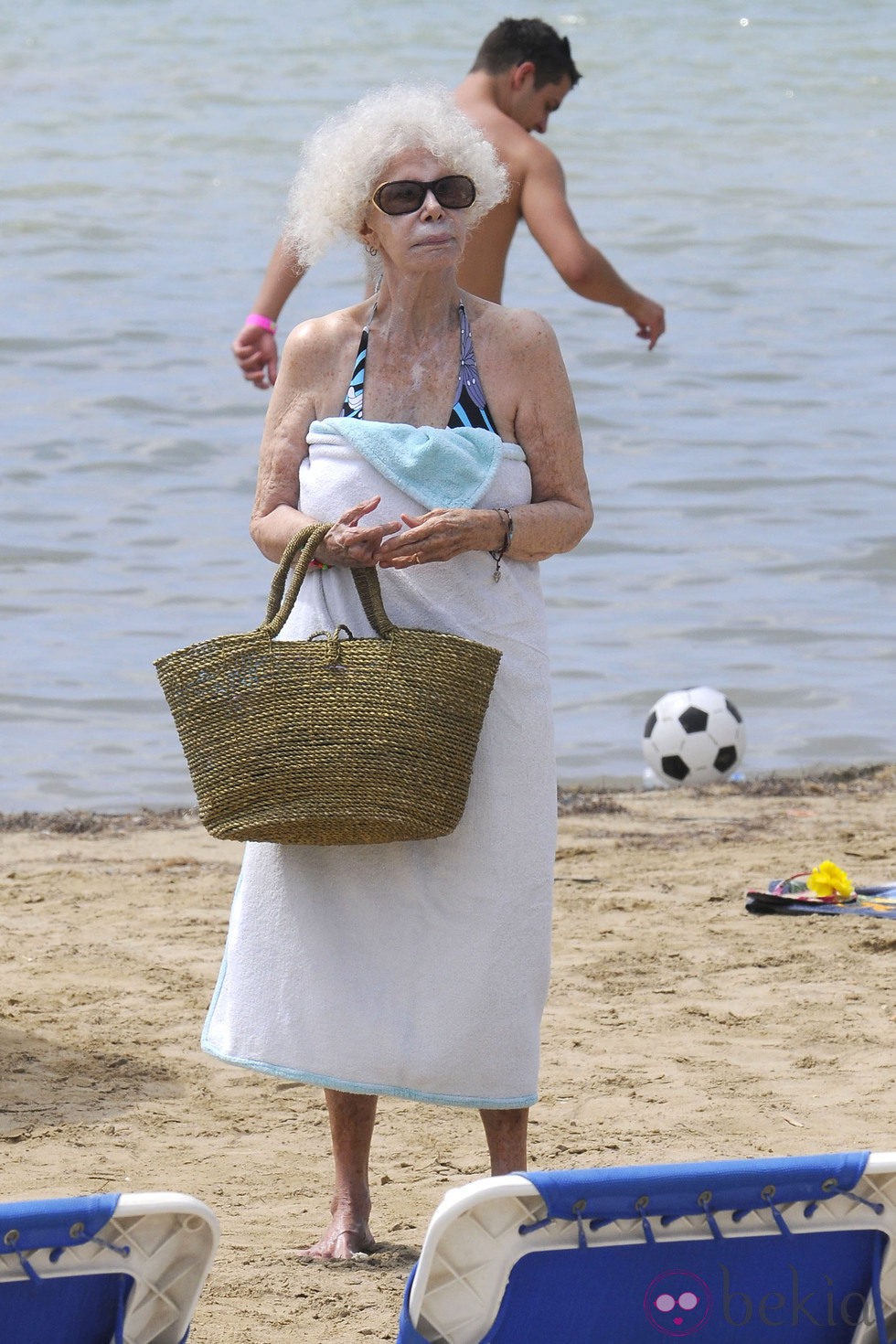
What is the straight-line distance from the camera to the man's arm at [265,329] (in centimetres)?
529

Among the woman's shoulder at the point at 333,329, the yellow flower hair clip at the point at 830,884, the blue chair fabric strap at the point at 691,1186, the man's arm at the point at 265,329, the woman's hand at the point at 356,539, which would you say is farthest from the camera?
the yellow flower hair clip at the point at 830,884

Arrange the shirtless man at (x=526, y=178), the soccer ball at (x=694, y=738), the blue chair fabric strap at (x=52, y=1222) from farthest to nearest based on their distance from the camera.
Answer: the soccer ball at (x=694, y=738)
the shirtless man at (x=526, y=178)
the blue chair fabric strap at (x=52, y=1222)

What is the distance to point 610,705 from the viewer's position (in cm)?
904

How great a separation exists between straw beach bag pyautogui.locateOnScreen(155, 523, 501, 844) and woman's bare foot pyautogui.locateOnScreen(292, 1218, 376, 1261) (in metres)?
0.82

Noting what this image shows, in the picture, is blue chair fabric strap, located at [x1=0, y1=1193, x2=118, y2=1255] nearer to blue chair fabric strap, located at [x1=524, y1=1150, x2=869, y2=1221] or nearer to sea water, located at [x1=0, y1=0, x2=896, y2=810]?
blue chair fabric strap, located at [x1=524, y1=1150, x2=869, y2=1221]

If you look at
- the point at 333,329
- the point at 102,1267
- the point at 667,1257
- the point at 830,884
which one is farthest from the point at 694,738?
the point at 102,1267

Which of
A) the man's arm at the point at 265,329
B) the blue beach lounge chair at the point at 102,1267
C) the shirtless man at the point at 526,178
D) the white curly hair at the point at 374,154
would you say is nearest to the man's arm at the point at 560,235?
the shirtless man at the point at 526,178

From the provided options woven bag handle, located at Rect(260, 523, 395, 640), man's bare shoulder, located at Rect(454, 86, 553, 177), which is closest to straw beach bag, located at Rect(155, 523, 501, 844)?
woven bag handle, located at Rect(260, 523, 395, 640)

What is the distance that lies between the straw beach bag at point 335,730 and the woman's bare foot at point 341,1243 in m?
0.82

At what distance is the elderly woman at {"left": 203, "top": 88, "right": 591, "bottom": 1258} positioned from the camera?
3.41 meters

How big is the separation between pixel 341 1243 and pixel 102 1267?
1.66m

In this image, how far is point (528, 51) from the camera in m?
5.76

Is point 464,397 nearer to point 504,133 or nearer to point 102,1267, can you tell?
point 102,1267

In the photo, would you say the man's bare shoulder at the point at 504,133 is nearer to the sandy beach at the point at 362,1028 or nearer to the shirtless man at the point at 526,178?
the shirtless man at the point at 526,178
